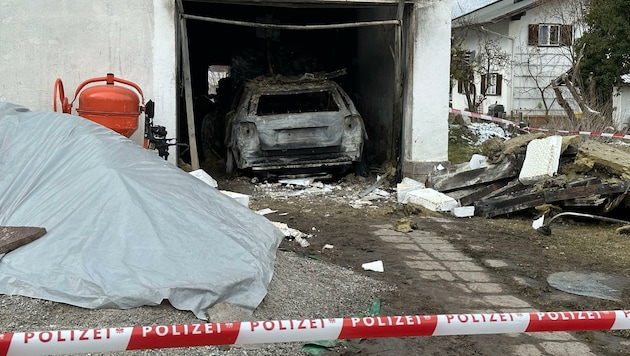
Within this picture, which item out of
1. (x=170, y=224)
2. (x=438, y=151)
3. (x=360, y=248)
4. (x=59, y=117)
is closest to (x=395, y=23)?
(x=438, y=151)

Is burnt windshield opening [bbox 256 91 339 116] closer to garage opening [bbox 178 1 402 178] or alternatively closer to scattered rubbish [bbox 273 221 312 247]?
garage opening [bbox 178 1 402 178]

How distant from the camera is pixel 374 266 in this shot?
6367mm

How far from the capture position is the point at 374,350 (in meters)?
4.31

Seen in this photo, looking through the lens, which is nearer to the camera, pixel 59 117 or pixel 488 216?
pixel 59 117

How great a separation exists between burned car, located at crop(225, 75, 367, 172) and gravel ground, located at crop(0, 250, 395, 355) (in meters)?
4.82

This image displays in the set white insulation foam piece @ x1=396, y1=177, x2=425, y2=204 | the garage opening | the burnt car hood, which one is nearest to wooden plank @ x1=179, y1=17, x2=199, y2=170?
the burnt car hood

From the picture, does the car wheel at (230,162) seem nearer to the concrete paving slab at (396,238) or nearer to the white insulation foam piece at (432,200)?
the white insulation foam piece at (432,200)

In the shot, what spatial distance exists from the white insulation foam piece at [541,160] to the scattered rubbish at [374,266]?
317 cm

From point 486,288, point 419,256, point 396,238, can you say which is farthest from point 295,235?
point 486,288

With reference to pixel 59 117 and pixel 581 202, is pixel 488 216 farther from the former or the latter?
pixel 59 117

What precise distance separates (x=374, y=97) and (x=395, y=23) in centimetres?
321

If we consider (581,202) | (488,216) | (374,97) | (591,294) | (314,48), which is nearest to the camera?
(591,294)

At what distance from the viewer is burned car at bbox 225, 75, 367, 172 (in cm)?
1067

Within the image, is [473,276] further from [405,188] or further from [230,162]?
[230,162]
